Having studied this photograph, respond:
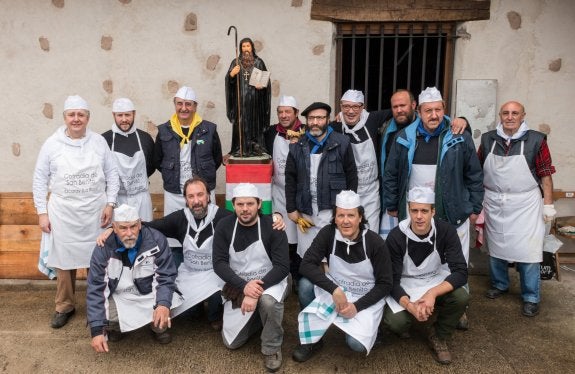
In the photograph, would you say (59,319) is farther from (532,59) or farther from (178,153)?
(532,59)

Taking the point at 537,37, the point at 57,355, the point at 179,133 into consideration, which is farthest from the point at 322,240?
the point at 537,37

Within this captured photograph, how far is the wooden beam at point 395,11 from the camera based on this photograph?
16.4 ft

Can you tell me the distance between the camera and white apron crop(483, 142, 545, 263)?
13.4 ft

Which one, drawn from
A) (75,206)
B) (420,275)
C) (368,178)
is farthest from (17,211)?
(420,275)

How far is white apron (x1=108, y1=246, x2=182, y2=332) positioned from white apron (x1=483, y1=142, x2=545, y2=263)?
2719mm

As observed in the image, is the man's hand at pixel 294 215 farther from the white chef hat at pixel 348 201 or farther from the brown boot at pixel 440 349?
the brown boot at pixel 440 349

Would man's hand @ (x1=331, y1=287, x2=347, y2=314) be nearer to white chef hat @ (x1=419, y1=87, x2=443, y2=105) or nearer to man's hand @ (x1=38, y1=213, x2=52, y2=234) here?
white chef hat @ (x1=419, y1=87, x2=443, y2=105)

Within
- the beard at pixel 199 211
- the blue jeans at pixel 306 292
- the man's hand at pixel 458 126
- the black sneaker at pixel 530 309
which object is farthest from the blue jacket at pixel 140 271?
the black sneaker at pixel 530 309

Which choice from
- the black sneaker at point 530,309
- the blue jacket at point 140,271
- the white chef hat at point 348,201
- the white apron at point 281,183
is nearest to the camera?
the white chef hat at point 348,201

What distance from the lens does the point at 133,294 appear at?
3.57m

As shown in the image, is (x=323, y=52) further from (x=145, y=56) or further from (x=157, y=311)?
(x=157, y=311)

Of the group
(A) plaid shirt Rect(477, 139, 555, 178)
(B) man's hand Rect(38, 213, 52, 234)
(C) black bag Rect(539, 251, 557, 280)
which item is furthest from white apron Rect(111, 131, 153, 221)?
(C) black bag Rect(539, 251, 557, 280)

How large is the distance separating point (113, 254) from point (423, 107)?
2.45 meters

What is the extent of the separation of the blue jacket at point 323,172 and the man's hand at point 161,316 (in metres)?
1.31
